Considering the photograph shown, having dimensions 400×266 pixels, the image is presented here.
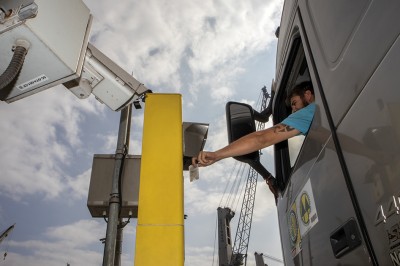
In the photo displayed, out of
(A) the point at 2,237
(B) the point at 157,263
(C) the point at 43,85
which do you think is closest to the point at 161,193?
(B) the point at 157,263

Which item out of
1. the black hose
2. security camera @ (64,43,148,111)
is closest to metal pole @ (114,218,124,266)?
security camera @ (64,43,148,111)

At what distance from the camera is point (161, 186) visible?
214cm

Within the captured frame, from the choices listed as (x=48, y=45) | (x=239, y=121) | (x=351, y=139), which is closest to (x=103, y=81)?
(x=48, y=45)

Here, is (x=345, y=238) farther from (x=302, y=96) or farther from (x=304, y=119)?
(x=302, y=96)

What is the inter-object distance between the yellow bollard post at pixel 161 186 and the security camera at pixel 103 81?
289 mm

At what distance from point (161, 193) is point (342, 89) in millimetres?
1354

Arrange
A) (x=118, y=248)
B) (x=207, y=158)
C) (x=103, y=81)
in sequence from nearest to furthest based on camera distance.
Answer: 1. (x=207, y=158)
2. (x=103, y=81)
3. (x=118, y=248)

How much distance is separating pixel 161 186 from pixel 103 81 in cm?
123

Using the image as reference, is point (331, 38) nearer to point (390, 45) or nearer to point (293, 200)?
point (390, 45)

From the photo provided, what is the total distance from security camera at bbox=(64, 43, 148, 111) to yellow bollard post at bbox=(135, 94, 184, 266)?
0.95 ft

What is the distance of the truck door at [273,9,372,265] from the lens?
1204 mm

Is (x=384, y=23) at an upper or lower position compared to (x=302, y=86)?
lower

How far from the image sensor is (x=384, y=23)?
985 mm

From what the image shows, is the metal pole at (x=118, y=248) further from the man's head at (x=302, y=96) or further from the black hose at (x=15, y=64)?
the man's head at (x=302, y=96)
